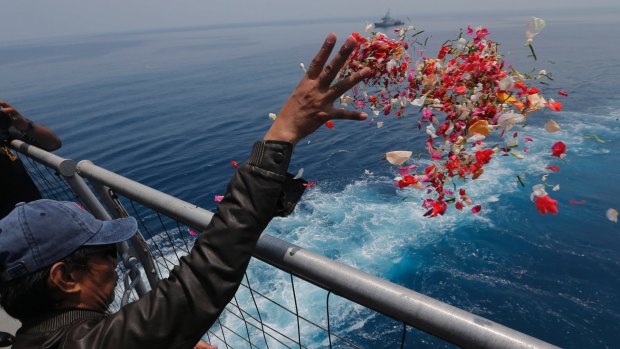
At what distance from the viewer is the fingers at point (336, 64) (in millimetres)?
1557

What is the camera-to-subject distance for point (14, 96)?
46562mm

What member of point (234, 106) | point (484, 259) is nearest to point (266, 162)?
point (484, 259)

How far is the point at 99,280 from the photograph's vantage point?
1.92 metres

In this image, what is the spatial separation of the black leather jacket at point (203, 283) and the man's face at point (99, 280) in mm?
308

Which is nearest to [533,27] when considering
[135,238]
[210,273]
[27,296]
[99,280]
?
[210,273]

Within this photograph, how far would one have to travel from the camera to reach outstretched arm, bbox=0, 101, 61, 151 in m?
4.94

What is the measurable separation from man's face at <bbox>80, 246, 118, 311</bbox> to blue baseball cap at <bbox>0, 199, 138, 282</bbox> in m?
0.12

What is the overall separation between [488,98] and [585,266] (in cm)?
1301

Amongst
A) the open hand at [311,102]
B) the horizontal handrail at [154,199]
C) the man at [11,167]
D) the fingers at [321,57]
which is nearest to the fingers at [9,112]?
the man at [11,167]

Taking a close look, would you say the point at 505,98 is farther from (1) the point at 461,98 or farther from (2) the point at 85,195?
(2) the point at 85,195

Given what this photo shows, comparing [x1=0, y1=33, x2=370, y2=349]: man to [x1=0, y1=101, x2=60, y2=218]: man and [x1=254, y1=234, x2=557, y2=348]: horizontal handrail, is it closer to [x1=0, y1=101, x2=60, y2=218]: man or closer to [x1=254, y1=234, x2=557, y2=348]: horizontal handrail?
[x1=254, y1=234, x2=557, y2=348]: horizontal handrail

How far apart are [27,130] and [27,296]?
4.70 meters

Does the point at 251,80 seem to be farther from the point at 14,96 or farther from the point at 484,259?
the point at 484,259

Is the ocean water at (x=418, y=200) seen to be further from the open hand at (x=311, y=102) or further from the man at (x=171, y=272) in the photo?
the man at (x=171, y=272)
